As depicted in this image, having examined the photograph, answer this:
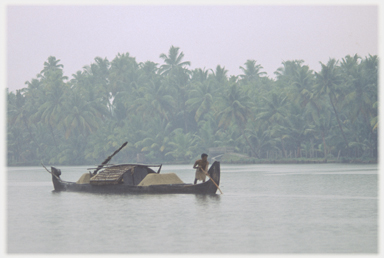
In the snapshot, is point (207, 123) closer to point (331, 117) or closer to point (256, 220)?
point (331, 117)

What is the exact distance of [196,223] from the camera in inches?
687

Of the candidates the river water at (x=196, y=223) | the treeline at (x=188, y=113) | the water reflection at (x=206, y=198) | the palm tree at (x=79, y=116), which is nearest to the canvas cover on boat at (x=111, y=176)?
the river water at (x=196, y=223)

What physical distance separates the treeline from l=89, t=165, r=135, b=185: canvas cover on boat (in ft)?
158

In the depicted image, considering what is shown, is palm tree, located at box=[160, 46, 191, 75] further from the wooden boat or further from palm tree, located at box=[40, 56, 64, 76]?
the wooden boat

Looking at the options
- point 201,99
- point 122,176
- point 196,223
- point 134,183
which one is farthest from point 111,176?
point 201,99

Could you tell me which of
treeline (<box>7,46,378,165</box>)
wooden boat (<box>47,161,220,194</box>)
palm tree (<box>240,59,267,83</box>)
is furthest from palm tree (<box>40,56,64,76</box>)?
wooden boat (<box>47,161,220,194</box>)

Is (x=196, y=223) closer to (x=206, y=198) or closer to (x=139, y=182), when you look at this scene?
(x=206, y=198)

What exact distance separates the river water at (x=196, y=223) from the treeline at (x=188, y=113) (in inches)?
1841

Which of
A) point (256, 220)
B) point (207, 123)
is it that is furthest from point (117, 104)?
point (256, 220)

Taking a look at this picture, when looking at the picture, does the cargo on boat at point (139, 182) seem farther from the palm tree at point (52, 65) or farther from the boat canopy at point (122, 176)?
the palm tree at point (52, 65)

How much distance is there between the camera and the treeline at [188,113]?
73.4 meters

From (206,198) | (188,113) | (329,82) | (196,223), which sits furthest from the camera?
(188,113)

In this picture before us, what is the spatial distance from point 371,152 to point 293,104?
11372 mm

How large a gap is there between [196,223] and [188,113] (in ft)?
247
